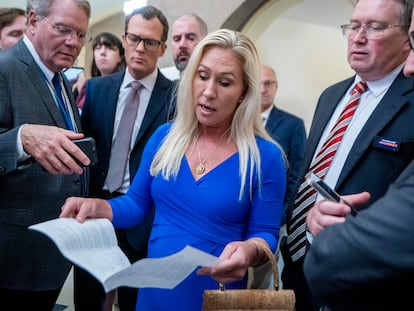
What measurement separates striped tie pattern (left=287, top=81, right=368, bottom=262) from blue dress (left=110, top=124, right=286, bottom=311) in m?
0.29

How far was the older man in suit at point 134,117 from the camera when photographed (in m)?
2.25

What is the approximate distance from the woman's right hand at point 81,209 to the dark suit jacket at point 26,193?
29 centimetres

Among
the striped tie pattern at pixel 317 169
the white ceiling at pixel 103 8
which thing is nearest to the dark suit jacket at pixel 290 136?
the striped tie pattern at pixel 317 169

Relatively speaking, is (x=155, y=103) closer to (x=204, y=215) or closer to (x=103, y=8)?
(x=204, y=215)

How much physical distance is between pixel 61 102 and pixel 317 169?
0.99m

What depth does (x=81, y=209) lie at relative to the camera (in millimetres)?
1331

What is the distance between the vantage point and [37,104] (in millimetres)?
1673

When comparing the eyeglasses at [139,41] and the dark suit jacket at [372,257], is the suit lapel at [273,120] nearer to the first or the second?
the eyeglasses at [139,41]

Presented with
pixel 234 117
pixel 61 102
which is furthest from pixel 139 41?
pixel 234 117

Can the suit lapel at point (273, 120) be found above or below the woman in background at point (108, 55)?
below

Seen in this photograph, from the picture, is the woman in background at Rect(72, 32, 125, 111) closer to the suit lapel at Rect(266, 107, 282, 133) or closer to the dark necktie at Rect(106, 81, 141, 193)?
the suit lapel at Rect(266, 107, 282, 133)

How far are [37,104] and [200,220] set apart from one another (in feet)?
2.27

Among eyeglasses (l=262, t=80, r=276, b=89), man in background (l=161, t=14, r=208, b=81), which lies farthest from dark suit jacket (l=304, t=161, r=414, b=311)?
eyeglasses (l=262, t=80, r=276, b=89)

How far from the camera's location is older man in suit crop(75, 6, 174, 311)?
2250 millimetres
